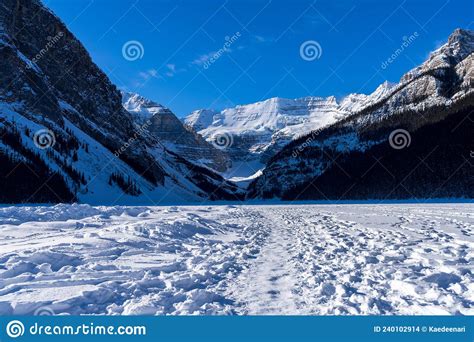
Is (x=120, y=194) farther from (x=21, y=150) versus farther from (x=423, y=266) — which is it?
(x=423, y=266)

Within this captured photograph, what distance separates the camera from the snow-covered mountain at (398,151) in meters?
89.9

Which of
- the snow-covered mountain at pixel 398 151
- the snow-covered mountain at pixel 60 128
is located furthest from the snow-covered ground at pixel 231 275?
the snow-covered mountain at pixel 398 151

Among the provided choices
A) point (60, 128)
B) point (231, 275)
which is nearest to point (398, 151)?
point (60, 128)

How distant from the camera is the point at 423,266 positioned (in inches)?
324

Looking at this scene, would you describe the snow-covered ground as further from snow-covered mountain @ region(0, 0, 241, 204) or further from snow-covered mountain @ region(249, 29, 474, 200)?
snow-covered mountain @ region(249, 29, 474, 200)

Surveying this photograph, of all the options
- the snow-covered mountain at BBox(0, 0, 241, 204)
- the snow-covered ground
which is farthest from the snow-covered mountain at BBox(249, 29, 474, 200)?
the snow-covered ground

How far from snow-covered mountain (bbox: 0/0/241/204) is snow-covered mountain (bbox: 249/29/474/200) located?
52069 millimetres

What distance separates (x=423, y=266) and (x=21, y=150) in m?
83.1

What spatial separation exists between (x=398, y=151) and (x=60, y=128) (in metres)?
101

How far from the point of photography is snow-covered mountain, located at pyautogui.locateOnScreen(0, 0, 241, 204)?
73625 millimetres

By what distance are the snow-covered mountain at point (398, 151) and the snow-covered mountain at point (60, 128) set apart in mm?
52069

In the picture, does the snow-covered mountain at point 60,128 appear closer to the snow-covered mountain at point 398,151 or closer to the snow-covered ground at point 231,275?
the snow-covered mountain at point 398,151

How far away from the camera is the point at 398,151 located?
11050cm

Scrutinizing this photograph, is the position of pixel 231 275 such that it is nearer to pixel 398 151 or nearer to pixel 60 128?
pixel 60 128
